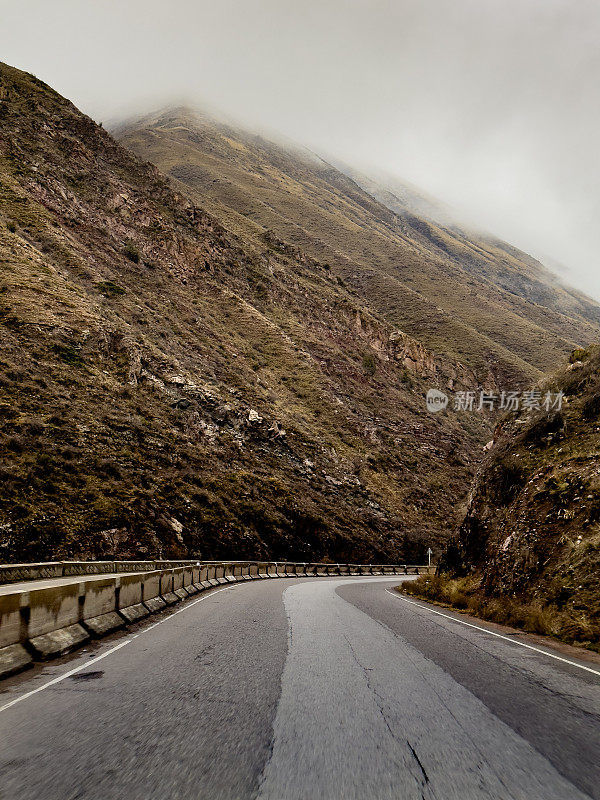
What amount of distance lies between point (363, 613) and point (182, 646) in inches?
247

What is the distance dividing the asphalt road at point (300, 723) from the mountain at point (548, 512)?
2.92 metres

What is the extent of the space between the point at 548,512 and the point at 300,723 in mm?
11394

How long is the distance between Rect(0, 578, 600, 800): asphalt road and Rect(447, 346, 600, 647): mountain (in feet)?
9.59

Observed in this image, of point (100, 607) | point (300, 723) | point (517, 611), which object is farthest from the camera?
point (517, 611)

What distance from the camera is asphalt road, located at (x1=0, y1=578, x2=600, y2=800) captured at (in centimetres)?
310

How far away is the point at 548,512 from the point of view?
13.3 meters

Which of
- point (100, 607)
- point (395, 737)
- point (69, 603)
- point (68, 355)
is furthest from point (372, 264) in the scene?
point (395, 737)

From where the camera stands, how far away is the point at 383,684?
5.65 metres

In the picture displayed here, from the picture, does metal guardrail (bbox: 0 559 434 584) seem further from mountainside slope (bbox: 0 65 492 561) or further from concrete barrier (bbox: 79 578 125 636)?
concrete barrier (bbox: 79 578 125 636)

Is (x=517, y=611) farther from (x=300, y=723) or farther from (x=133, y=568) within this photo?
(x=133, y=568)

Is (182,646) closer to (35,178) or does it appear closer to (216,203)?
(35,178)

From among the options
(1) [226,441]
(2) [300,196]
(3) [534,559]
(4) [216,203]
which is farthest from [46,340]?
(2) [300,196]

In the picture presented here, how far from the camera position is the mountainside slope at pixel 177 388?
27312 mm

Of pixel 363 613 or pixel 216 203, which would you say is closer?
pixel 363 613
